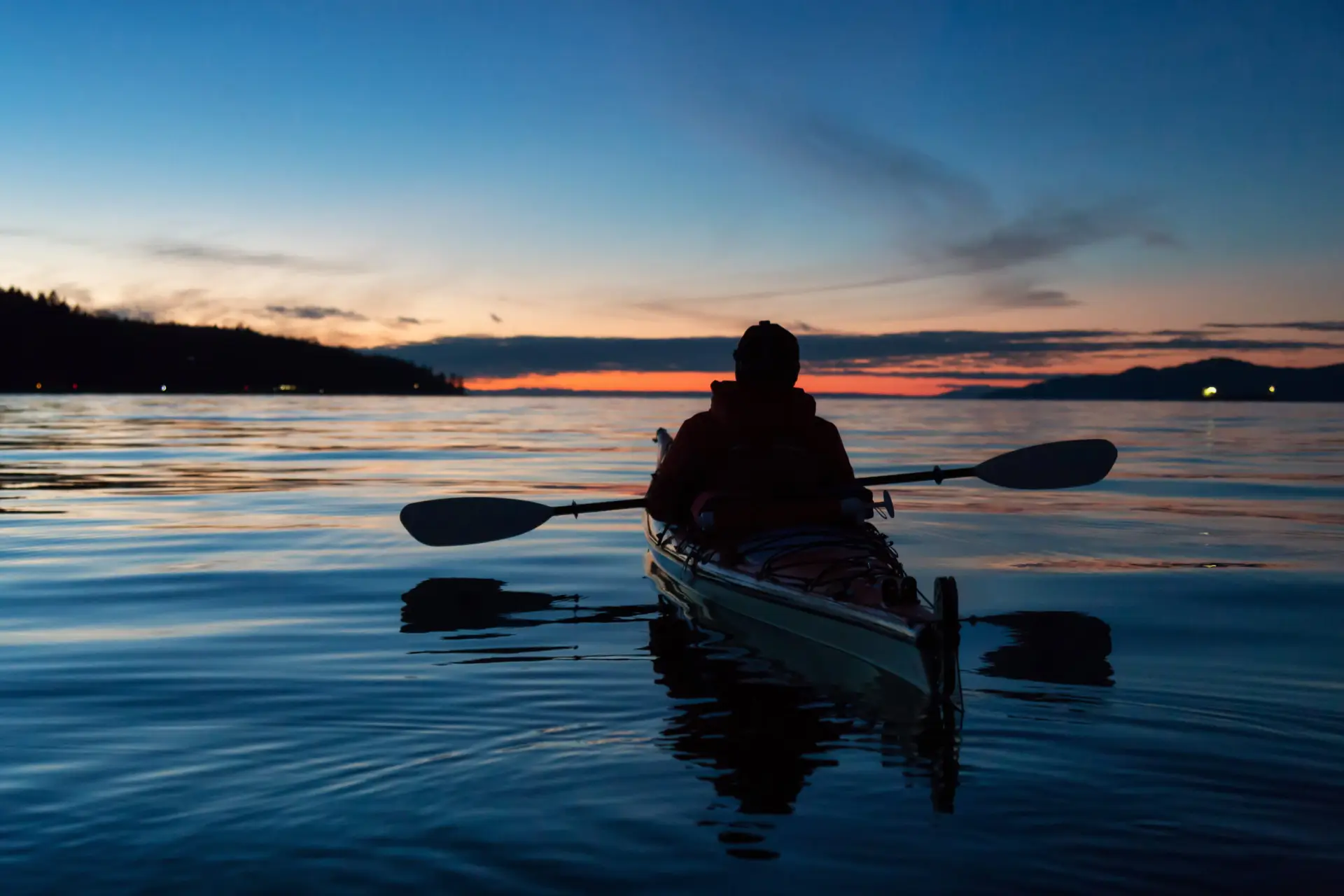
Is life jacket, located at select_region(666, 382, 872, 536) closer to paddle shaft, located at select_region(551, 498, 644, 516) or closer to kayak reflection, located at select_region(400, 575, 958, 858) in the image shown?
kayak reflection, located at select_region(400, 575, 958, 858)

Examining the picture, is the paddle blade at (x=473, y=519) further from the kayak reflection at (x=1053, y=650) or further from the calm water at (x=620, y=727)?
the kayak reflection at (x=1053, y=650)

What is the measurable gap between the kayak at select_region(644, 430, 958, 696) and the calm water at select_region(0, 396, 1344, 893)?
0.84 feet

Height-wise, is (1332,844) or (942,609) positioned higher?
(942,609)

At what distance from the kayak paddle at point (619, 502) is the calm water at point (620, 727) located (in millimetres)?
671

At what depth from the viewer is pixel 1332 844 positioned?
15.3 feet

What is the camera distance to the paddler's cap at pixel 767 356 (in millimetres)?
9281

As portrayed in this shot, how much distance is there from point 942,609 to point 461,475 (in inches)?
846

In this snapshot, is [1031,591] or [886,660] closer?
[886,660]

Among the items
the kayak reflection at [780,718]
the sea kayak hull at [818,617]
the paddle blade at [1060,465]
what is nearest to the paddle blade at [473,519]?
the sea kayak hull at [818,617]

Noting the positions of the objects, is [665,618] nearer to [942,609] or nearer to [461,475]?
[942,609]

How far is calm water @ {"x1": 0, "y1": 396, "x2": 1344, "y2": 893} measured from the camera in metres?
4.50

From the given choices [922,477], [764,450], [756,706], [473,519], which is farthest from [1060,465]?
[473,519]

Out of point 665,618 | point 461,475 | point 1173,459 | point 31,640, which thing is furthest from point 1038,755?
point 1173,459

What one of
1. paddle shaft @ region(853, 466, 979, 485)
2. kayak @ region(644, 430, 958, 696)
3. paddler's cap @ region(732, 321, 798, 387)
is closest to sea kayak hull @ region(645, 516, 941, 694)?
kayak @ region(644, 430, 958, 696)
